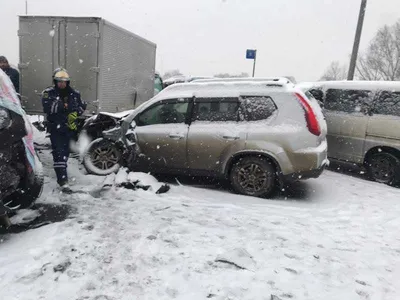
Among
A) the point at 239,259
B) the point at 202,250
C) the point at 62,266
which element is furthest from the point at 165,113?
the point at 62,266

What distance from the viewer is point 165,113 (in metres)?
5.78

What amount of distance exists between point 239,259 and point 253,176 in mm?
2162

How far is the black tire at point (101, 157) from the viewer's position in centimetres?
609

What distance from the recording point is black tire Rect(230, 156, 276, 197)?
5312mm

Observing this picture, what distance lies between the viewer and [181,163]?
5656 mm

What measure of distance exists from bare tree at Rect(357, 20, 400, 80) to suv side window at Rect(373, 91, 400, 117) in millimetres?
54651

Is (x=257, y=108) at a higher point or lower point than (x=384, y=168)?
higher

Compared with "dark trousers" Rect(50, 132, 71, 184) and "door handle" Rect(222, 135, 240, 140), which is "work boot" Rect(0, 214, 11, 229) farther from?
"door handle" Rect(222, 135, 240, 140)

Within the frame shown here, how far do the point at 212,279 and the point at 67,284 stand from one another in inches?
46.2

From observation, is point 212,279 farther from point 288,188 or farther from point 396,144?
point 396,144

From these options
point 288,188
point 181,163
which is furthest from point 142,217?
point 288,188

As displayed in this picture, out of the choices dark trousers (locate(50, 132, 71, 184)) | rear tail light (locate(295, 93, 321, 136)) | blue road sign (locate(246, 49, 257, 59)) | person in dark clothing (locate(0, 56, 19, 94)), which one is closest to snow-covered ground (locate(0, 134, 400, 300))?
dark trousers (locate(50, 132, 71, 184))

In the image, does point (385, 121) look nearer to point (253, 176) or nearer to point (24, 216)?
point (253, 176)

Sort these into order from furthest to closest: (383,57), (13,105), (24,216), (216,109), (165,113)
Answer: (383,57) < (165,113) < (216,109) < (24,216) < (13,105)
